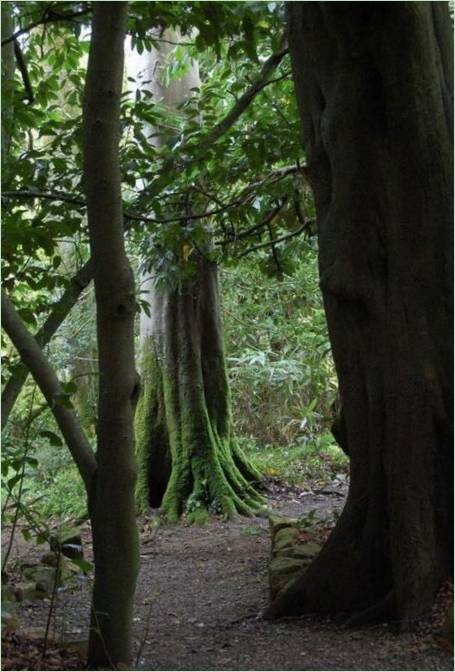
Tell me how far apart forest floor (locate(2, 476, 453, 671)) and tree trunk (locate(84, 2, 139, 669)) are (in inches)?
25.0

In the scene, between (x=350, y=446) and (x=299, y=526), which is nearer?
(x=350, y=446)

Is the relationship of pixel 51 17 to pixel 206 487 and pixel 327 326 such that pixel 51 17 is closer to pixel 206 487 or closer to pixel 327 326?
pixel 327 326

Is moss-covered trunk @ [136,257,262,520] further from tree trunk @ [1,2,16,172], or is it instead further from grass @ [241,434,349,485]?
tree trunk @ [1,2,16,172]

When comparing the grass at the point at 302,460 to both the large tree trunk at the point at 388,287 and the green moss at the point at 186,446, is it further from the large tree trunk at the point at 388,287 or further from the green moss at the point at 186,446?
the large tree trunk at the point at 388,287

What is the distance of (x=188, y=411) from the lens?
→ 34.2 ft

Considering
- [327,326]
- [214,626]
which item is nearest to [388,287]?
[327,326]

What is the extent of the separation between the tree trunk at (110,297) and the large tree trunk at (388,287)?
4.48ft

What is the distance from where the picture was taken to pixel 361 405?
194 inches

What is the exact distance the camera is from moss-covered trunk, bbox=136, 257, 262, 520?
10.1m

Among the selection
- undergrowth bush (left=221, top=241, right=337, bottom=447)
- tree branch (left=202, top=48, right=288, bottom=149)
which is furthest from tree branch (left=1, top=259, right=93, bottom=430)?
undergrowth bush (left=221, top=241, right=337, bottom=447)

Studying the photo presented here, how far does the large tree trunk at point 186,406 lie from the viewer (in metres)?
10.1

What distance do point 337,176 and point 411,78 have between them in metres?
0.71

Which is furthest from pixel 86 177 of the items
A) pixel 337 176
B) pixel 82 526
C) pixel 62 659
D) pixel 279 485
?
pixel 279 485

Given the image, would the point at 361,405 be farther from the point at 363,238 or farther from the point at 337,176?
the point at 337,176
